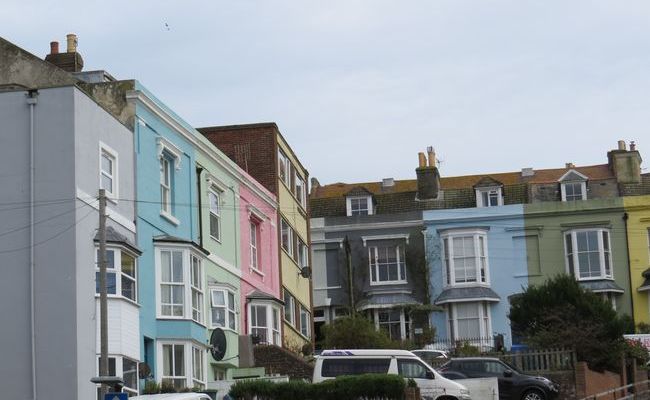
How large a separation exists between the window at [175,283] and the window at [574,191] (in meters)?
32.2

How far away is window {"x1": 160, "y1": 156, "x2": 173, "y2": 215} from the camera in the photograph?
41.7m

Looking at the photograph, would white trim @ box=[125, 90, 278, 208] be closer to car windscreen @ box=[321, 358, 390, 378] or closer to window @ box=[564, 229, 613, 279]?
car windscreen @ box=[321, 358, 390, 378]

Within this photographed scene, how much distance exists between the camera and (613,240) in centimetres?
6762

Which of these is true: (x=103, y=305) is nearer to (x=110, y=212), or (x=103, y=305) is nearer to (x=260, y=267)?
(x=110, y=212)

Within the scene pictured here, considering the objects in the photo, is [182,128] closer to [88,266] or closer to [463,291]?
[88,266]

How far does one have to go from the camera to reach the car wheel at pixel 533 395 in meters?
38.2

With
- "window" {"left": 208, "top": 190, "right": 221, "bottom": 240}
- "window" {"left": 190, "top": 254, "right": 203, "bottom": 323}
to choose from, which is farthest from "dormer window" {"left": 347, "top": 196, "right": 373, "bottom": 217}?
"window" {"left": 190, "top": 254, "right": 203, "bottom": 323}

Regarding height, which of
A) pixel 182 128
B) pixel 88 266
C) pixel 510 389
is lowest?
pixel 510 389

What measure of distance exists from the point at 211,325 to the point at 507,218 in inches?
1094

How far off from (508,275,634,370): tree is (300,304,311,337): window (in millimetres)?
9237

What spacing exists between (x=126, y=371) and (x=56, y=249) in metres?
3.95

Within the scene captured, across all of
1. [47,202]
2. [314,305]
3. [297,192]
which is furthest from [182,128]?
[314,305]

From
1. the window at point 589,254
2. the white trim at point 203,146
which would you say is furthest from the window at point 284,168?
the window at point 589,254

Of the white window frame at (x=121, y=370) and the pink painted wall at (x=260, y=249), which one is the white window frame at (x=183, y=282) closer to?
the white window frame at (x=121, y=370)
